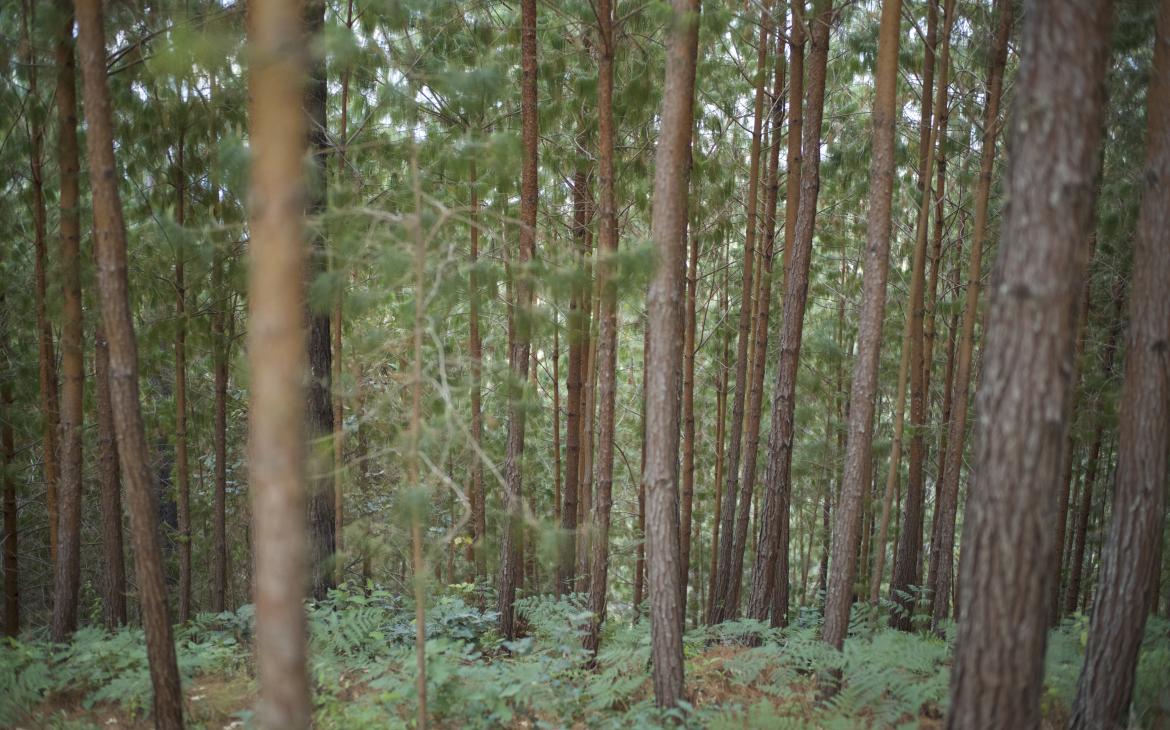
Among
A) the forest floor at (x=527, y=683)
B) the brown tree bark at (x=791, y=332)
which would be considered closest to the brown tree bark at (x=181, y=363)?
the forest floor at (x=527, y=683)

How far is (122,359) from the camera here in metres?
4.47

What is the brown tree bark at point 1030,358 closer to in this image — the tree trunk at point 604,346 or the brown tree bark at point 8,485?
the tree trunk at point 604,346

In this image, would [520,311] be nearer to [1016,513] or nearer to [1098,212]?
[1016,513]

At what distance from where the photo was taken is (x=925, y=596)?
11.0 metres

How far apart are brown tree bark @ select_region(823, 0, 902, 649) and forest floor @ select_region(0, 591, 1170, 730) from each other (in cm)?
54

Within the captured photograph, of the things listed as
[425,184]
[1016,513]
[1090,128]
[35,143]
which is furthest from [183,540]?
[1090,128]

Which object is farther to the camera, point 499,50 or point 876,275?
point 499,50

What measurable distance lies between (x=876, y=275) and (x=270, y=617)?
4.74 metres

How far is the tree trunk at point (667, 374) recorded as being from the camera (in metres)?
4.94

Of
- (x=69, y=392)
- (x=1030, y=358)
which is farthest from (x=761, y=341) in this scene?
(x=69, y=392)

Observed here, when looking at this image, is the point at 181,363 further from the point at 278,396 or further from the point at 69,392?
the point at 278,396

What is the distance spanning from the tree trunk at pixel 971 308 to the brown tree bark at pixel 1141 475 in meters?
3.42

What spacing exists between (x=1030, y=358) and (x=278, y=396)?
306 centimetres

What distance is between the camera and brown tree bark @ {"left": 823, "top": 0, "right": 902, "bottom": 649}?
562cm
